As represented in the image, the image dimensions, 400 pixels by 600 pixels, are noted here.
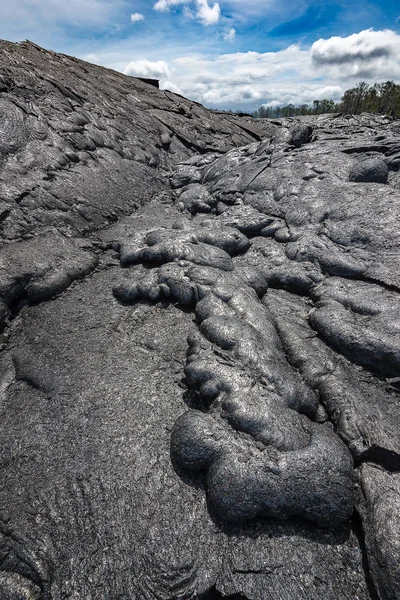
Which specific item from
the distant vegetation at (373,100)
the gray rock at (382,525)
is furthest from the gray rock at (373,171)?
the distant vegetation at (373,100)

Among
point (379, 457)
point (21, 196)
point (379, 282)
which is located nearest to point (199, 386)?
point (379, 457)

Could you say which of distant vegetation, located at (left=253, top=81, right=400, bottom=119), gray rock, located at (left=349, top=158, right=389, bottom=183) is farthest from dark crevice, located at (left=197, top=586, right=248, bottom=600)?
distant vegetation, located at (left=253, top=81, right=400, bottom=119)

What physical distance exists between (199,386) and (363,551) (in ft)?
7.73

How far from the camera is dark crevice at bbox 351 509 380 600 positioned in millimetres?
3080

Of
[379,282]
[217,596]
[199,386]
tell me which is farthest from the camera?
[379,282]

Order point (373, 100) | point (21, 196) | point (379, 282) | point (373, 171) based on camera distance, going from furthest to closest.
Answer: point (373, 100), point (373, 171), point (21, 196), point (379, 282)

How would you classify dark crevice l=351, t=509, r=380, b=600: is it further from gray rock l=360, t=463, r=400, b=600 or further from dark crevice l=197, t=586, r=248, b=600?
dark crevice l=197, t=586, r=248, b=600

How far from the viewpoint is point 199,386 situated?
4418mm

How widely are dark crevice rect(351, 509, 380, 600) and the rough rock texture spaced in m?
0.01

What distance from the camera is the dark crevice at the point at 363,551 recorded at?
10.1 feet

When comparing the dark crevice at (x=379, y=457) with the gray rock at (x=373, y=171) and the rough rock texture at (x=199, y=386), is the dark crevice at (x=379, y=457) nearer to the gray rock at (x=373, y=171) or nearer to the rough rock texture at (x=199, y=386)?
the rough rock texture at (x=199, y=386)

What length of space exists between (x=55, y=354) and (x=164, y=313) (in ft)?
5.98

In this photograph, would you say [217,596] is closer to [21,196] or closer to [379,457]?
[379,457]

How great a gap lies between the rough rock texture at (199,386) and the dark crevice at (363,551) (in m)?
0.01
